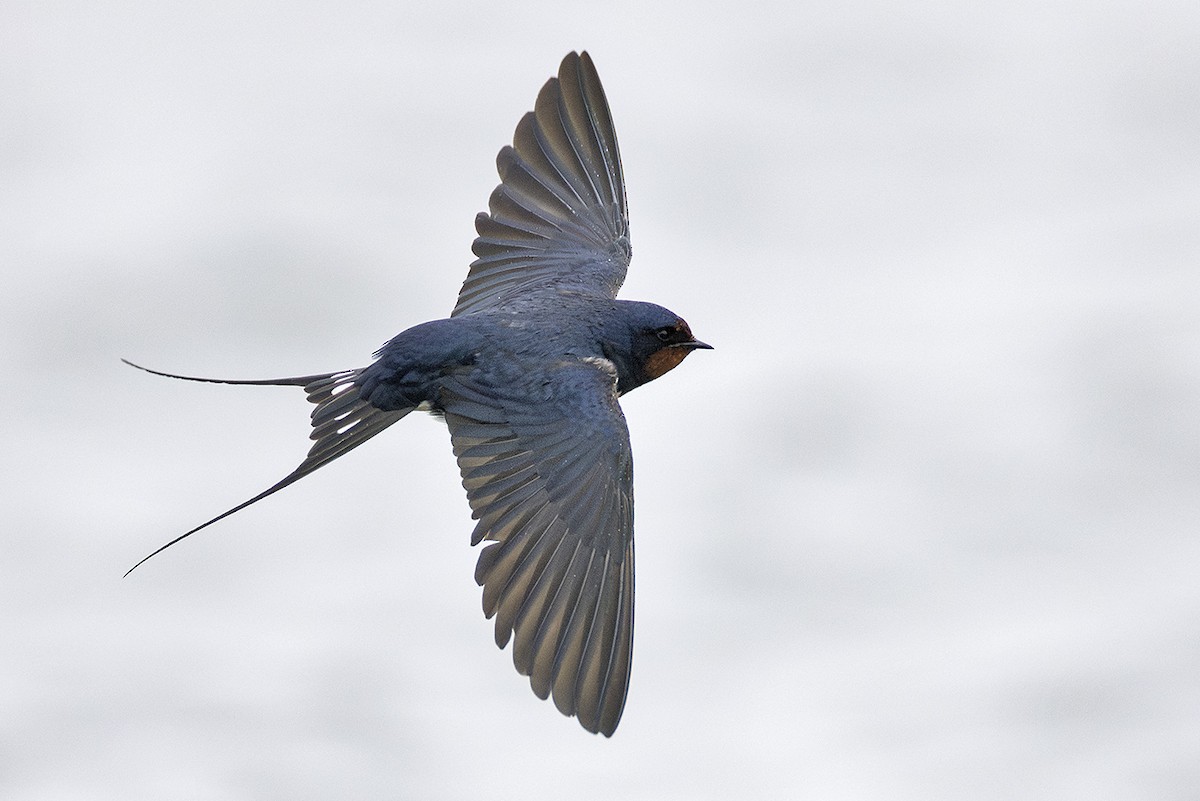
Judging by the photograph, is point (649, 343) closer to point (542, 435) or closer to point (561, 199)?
point (542, 435)

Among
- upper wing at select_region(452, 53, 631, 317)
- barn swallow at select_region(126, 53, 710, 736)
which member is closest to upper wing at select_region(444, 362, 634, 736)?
barn swallow at select_region(126, 53, 710, 736)

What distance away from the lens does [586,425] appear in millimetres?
3641

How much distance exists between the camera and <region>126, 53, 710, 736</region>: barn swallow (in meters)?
3.42

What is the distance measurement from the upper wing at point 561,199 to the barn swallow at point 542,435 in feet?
0.19

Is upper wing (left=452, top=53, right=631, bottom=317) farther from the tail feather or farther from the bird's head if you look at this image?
the tail feather

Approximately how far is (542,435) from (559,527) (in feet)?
0.63

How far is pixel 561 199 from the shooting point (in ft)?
14.9

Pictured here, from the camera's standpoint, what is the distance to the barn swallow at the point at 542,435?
3416 mm

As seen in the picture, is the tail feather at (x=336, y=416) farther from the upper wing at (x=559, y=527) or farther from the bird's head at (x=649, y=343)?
the bird's head at (x=649, y=343)

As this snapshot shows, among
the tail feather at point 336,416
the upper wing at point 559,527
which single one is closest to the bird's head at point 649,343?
the upper wing at point 559,527

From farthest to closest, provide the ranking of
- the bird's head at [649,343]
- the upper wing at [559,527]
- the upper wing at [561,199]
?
the upper wing at [561,199] → the bird's head at [649,343] → the upper wing at [559,527]

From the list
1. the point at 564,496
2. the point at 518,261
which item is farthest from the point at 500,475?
the point at 518,261

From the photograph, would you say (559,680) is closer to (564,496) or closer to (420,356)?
(564,496)

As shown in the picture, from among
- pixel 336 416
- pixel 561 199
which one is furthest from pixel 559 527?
pixel 561 199
